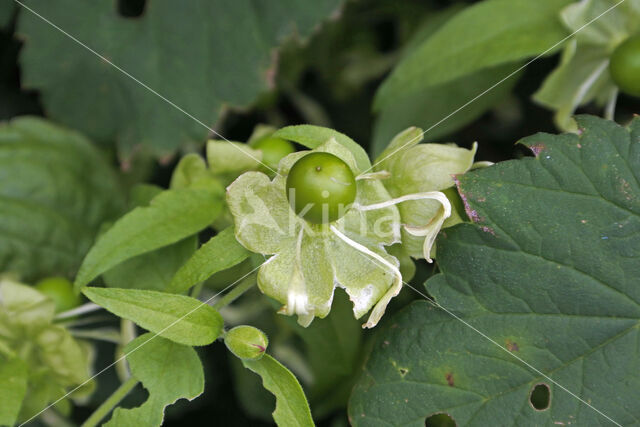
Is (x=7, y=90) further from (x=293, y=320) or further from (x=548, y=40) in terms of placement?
(x=548, y=40)

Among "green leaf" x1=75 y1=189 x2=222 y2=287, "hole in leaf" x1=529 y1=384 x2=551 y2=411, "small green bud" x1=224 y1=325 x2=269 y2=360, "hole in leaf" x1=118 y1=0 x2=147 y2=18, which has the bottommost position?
"hole in leaf" x1=529 y1=384 x2=551 y2=411

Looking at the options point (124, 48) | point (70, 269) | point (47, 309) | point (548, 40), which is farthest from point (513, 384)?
point (124, 48)

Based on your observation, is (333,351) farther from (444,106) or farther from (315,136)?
(444,106)

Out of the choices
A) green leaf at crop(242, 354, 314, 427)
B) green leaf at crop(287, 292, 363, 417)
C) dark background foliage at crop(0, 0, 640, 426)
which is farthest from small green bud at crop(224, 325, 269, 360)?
dark background foliage at crop(0, 0, 640, 426)

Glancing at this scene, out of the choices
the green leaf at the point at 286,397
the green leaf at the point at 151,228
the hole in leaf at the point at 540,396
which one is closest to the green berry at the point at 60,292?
the green leaf at the point at 151,228

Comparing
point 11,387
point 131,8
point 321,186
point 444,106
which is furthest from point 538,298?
point 131,8

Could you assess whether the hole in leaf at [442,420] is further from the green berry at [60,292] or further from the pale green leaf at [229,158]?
the green berry at [60,292]

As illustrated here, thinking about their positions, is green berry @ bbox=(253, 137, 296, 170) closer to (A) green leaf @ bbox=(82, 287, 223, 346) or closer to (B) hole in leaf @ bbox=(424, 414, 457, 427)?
(A) green leaf @ bbox=(82, 287, 223, 346)
